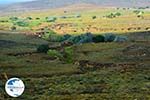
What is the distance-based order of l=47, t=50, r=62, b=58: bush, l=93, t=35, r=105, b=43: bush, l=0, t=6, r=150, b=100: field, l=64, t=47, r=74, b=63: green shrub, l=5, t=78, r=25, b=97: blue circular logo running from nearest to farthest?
l=5, t=78, r=25, b=97: blue circular logo → l=0, t=6, r=150, b=100: field → l=64, t=47, r=74, b=63: green shrub → l=47, t=50, r=62, b=58: bush → l=93, t=35, r=105, b=43: bush

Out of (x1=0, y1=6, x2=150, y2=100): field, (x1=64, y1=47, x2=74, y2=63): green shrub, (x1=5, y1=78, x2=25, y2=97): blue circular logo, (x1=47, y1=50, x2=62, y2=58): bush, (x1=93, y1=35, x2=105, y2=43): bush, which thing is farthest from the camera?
(x1=93, y1=35, x2=105, y2=43): bush

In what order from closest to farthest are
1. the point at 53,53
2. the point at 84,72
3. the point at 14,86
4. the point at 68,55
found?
the point at 14,86
the point at 84,72
the point at 68,55
the point at 53,53

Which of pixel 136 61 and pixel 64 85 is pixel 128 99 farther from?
pixel 136 61

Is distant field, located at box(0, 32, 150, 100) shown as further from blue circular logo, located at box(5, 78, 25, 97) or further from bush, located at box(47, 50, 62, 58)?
blue circular logo, located at box(5, 78, 25, 97)

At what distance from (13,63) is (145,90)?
30.9 m

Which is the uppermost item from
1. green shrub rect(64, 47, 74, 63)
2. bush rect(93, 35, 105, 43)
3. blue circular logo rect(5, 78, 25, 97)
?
blue circular logo rect(5, 78, 25, 97)

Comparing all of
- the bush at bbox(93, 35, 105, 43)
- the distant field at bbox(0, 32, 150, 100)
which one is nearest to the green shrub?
the distant field at bbox(0, 32, 150, 100)

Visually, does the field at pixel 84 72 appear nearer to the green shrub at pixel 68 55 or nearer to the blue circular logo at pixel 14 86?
the green shrub at pixel 68 55

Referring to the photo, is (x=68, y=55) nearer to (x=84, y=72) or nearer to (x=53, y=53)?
(x=53, y=53)

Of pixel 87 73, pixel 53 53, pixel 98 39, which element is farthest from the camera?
pixel 98 39

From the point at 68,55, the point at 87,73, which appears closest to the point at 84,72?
the point at 87,73

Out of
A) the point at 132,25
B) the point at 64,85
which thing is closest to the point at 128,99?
the point at 64,85

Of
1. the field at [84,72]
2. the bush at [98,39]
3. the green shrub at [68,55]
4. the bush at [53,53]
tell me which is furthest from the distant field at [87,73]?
the bush at [98,39]

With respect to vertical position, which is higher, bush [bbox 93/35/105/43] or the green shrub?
the green shrub
